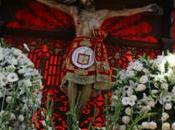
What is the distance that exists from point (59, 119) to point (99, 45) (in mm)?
1090

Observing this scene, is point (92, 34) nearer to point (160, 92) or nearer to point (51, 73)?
point (51, 73)

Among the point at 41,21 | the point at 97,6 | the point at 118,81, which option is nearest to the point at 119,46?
the point at 97,6

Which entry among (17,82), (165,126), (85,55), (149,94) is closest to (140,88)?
(149,94)

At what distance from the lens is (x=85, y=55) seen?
6.33m

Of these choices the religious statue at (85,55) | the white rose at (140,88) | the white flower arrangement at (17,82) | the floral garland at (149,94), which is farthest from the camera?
the religious statue at (85,55)

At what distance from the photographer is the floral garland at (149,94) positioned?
406 centimetres

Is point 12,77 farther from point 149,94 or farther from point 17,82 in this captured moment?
point 149,94

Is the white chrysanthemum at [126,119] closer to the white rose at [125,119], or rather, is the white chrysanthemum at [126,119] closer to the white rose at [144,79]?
the white rose at [125,119]

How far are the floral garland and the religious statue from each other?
1.57m

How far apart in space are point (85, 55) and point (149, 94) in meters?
2.20

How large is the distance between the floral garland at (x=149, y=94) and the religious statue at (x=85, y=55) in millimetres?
1569

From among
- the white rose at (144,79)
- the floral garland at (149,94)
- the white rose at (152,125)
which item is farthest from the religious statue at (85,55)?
the white rose at (152,125)

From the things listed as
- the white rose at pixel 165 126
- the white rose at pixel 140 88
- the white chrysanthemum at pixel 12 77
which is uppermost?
the white chrysanthemum at pixel 12 77

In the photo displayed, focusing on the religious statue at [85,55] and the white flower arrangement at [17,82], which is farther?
the religious statue at [85,55]
